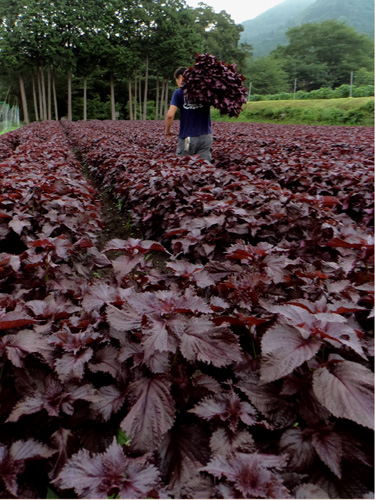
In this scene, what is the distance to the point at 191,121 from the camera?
555cm

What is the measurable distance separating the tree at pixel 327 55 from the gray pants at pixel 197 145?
5505cm

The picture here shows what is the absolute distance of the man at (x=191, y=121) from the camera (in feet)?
18.0

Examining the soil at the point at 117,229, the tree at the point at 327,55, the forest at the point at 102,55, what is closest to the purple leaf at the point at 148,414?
the soil at the point at 117,229

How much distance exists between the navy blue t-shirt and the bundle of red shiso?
0.46 feet

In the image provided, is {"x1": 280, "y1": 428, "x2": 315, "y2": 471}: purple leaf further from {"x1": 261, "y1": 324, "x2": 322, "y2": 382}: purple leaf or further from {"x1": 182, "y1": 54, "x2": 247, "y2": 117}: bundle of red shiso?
{"x1": 182, "y1": 54, "x2": 247, "y2": 117}: bundle of red shiso

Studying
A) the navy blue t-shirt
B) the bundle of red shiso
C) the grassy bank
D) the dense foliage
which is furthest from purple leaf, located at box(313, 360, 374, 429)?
the grassy bank

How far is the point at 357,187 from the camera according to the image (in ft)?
12.3

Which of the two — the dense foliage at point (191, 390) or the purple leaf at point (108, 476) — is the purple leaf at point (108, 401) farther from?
the purple leaf at point (108, 476)

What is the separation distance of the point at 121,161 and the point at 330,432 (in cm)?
547

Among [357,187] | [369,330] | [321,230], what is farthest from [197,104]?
[369,330]

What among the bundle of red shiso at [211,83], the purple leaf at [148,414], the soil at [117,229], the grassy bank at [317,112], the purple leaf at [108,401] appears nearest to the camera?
the purple leaf at [148,414]

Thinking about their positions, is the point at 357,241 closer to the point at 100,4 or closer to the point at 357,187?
the point at 357,187

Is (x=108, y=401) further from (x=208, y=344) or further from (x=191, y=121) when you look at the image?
(x=191, y=121)

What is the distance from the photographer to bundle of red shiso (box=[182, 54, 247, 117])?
5.17m
